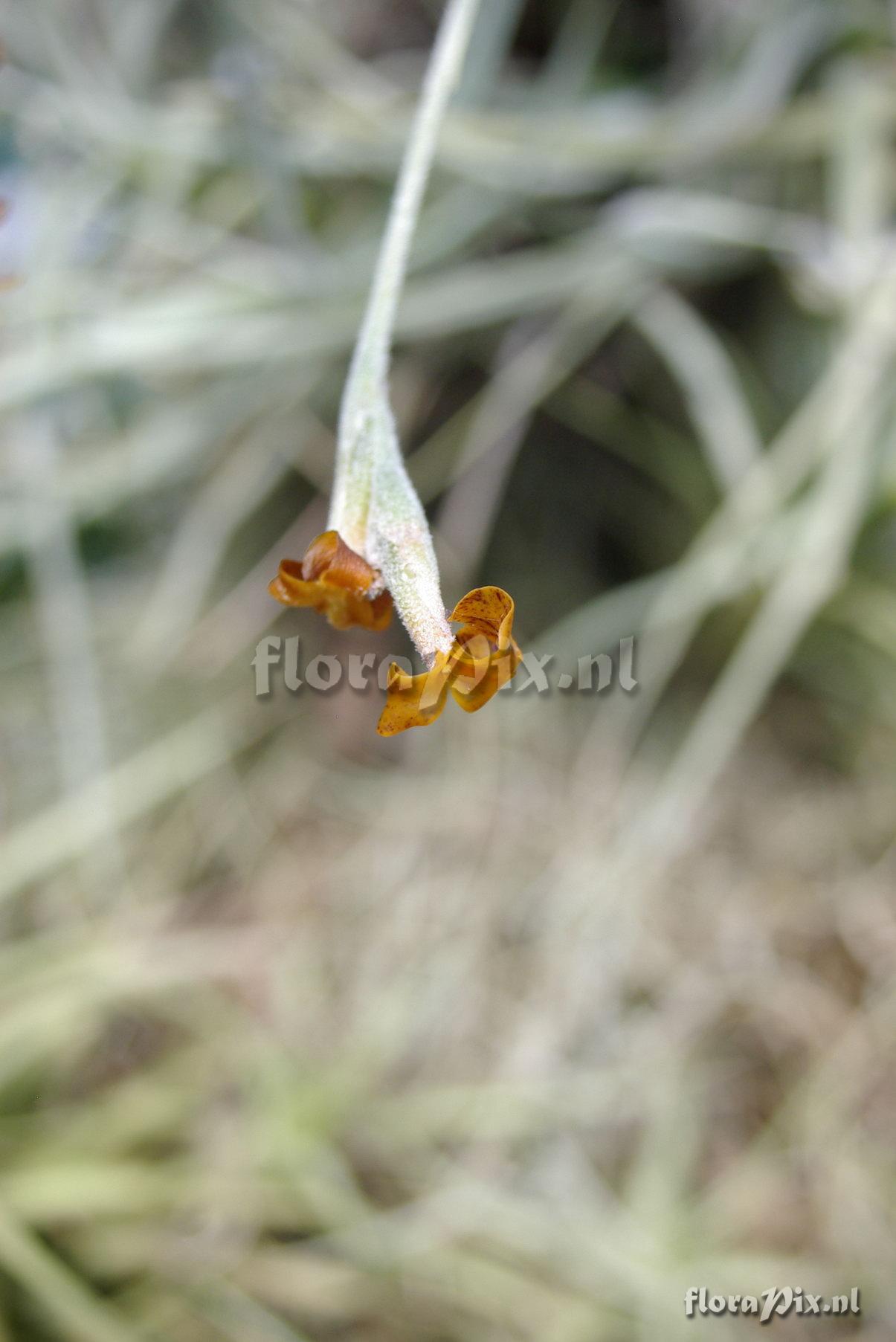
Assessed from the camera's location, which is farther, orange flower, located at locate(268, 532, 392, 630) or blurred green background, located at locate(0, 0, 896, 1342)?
blurred green background, located at locate(0, 0, 896, 1342)

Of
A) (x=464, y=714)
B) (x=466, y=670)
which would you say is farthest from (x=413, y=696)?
(x=464, y=714)

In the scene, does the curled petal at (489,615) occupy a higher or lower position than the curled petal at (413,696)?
higher

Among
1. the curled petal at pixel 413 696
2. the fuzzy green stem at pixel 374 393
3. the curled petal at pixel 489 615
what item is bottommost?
the curled petal at pixel 413 696

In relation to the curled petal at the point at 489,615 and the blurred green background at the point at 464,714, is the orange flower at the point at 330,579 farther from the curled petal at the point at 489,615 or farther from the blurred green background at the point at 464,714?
the blurred green background at the point at 464,714

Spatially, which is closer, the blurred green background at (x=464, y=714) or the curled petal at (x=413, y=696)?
the curled petal at (x=413, y=696)

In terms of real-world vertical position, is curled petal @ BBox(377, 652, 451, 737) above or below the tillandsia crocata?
below

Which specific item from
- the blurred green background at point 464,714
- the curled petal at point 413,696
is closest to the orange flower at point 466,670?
the curled petal at point 413,696

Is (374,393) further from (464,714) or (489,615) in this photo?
(464,714)

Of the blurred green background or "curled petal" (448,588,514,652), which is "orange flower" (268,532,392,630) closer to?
"curled petal" (448,588,514,652)

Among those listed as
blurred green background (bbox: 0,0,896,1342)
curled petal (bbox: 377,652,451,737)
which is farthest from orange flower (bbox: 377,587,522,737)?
blurred green background (bbox: 0,0,896,1342)
